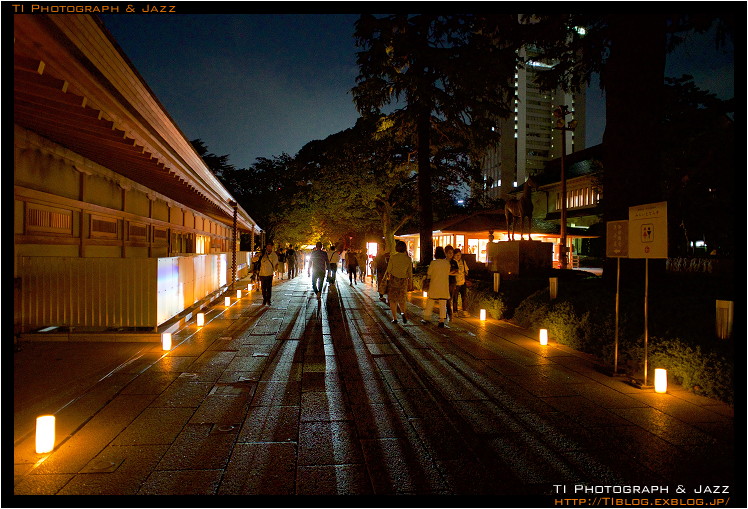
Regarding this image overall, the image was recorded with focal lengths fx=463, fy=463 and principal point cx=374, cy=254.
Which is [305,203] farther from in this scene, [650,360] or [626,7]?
[650,360]

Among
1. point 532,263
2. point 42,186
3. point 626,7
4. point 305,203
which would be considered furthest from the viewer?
point 305,203

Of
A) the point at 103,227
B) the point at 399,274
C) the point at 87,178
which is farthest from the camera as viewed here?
the point at 103,227

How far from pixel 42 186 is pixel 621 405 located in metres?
9.57

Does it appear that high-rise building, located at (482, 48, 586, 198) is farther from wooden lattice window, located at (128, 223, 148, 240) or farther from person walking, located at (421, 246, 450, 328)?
person walking, located at (421, 246, 450, 328)

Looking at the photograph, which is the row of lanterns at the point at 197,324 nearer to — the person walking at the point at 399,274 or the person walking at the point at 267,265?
the person walking at the point at 267,265

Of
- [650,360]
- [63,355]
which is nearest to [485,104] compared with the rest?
[650,360]

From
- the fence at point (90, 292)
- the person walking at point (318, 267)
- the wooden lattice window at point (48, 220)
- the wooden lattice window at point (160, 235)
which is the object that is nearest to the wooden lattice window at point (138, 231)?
the wooden lattice window at point (160, 235)

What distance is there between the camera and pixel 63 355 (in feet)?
22.9

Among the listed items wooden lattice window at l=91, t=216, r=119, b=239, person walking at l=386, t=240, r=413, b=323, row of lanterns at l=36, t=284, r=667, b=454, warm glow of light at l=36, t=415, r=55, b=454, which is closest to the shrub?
row of lanterns at l=36, t=284, r=667, b=454

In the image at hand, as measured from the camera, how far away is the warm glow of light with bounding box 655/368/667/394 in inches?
227

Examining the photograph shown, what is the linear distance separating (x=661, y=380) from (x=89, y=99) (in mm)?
7679

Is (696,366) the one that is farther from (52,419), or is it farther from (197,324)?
(197,324)

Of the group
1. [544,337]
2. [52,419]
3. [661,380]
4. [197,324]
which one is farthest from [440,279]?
[52,419]

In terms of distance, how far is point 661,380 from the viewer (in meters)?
5.76
